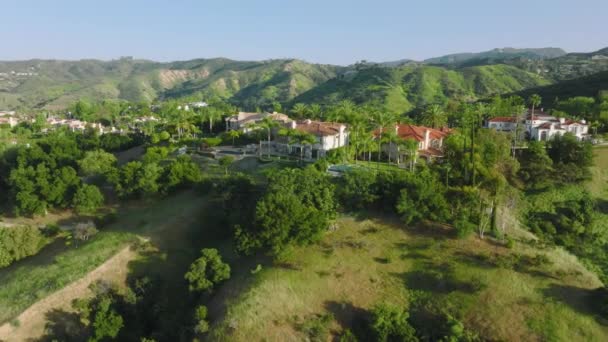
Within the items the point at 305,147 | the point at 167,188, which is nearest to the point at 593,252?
the point at 305,147

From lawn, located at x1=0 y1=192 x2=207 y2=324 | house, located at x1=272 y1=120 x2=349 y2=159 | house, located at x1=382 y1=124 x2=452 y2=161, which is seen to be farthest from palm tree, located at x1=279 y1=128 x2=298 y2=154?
lawn, located at x1=0 y1=192 x2=207 y2=324

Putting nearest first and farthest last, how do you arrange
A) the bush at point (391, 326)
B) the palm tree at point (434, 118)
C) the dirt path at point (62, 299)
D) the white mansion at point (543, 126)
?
the bush at point (391, 326), the dirt path at point (62, 299), the white mansion at point (543, 126), the palm tree at point (434, 118)

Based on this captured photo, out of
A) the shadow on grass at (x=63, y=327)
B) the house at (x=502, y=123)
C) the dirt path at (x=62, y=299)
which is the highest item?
the house at (x=502, y=123)

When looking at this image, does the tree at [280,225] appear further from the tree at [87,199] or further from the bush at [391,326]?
the tree at [87,199]

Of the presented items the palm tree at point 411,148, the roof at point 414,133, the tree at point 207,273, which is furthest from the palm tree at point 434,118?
the tree at point 207,273

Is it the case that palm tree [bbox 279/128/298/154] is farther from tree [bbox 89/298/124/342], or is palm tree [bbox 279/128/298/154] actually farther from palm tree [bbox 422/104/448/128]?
tree [bbox 89/298/124/342]
